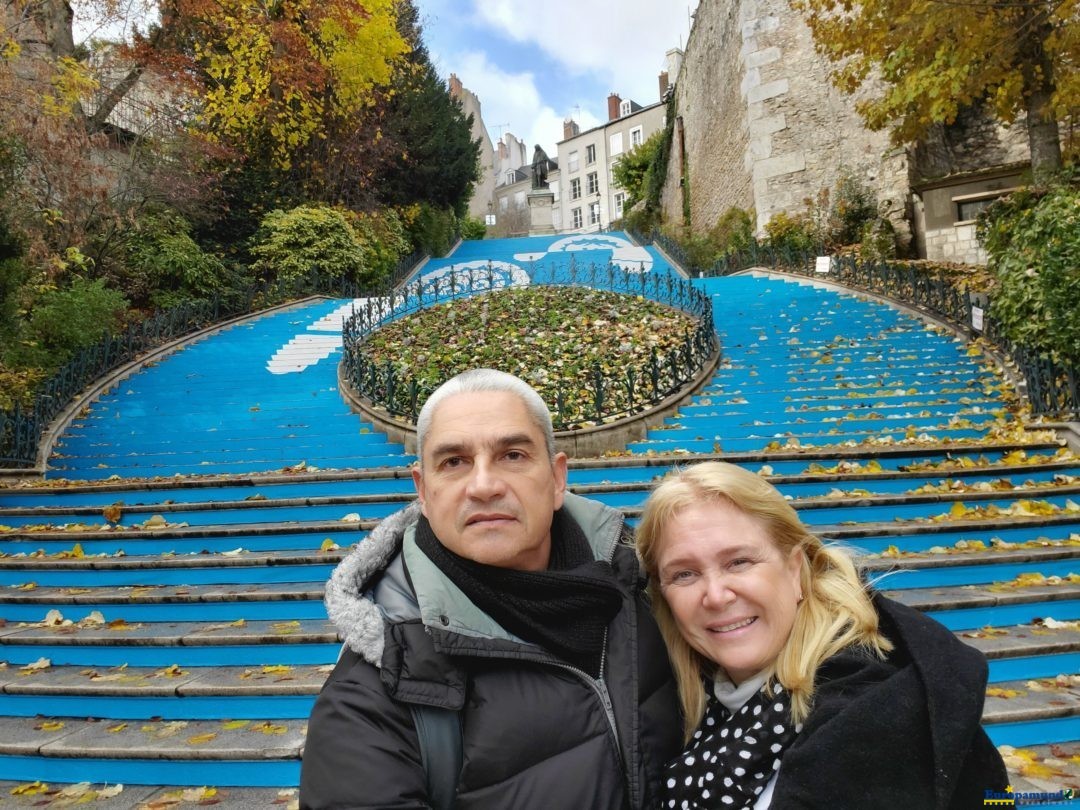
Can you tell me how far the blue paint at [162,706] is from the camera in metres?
3.53

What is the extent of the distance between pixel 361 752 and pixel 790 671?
34.5 inches

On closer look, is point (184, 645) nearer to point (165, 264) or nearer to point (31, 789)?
point (31, 789)

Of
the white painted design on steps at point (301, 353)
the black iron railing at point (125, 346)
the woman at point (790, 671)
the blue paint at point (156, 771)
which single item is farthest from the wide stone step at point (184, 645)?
the white painted design on steps at point (301, 353)

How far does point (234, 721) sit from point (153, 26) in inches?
733

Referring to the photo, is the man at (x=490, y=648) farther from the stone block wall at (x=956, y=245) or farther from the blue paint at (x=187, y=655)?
the stone block wall at (x=956, y=245)

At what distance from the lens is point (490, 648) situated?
1.33 meters

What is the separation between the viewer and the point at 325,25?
729 inches

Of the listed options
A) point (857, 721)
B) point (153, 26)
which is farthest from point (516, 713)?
point (153, 26)

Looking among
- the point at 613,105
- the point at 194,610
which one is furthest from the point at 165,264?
the point at 613,105

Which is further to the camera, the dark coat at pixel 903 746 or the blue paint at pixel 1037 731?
the blue paint at pixel 1037 731

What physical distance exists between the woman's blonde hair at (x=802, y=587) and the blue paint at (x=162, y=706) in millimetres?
2650

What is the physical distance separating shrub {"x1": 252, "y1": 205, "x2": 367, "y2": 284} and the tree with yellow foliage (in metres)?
12.9

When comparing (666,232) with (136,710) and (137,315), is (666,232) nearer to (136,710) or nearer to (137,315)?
(137,315)

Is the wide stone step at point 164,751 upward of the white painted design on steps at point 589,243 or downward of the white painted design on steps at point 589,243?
downward
